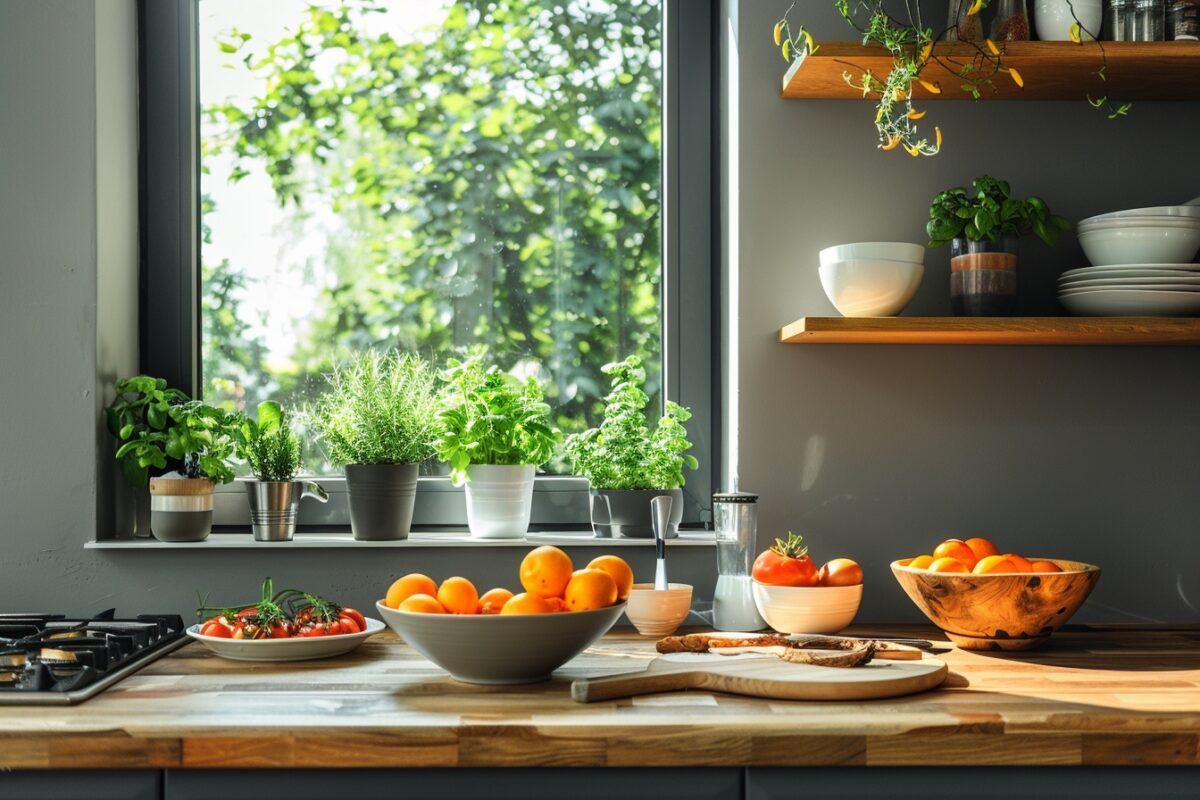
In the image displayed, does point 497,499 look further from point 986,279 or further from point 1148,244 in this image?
point 1148,244

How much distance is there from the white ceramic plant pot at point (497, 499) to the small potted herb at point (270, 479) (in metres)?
0.30

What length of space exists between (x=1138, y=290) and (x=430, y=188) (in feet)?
4.40

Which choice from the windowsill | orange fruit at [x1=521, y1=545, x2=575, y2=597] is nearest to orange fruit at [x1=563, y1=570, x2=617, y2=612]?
orange fruit at [x1=521, y1=545, x2=575, y2=597]

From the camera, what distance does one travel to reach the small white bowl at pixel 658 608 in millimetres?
1831

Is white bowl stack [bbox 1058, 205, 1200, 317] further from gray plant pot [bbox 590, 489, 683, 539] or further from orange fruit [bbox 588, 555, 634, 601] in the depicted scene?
orange fruit [bbox 588, 555, 634, 601]

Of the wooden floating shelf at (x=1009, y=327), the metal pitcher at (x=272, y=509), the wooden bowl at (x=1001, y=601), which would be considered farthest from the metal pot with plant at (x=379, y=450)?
the wooden bowl at (x=1001, y=601)

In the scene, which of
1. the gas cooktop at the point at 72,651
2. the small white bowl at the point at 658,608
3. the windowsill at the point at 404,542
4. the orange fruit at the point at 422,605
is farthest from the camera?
the windowsill at the point at 404,542

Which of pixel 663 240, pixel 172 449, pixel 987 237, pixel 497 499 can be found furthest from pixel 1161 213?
pixel 172 449

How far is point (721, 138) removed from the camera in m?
2.19

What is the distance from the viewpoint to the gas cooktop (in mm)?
1381

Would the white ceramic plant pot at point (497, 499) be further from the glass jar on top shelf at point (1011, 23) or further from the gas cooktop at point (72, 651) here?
the glass jar on top shelf at point (1011, 23)

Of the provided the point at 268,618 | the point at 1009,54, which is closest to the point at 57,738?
the point at 268,618

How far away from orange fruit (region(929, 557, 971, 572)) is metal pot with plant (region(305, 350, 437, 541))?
936 millimetres

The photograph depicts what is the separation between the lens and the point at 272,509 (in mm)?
1980
